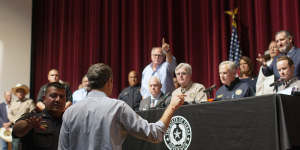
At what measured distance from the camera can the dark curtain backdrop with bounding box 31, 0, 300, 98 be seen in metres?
6.38

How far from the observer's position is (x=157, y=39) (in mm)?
7777

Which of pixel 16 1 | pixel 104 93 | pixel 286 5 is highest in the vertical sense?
pixel 16 1

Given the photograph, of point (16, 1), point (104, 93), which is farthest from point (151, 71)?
point (16, 1)

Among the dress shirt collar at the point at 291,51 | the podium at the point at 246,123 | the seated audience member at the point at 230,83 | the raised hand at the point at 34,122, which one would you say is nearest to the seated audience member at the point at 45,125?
the raised hand at the point at 34,122

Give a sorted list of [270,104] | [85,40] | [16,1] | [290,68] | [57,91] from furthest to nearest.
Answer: [16,1], [85,40], [290,68], [57,91], [270,104]

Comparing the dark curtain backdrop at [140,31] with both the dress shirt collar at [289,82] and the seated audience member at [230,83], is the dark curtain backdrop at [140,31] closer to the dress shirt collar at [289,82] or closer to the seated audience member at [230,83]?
the seated audience member at [230,83]

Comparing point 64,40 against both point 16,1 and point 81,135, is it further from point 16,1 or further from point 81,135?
point 81,135

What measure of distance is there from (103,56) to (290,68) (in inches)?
228

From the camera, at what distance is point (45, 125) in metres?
2.71

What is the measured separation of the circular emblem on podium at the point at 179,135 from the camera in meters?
A: 3.19

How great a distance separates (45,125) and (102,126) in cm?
83

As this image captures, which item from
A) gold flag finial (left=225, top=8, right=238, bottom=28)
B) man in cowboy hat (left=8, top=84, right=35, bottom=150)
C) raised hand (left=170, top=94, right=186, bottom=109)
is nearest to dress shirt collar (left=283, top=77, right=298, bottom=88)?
raised hand (left=170, top=94, right=186, bottom=109)

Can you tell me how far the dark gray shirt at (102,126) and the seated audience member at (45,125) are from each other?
0.55 meters

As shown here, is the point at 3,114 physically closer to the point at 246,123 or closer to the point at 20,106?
the point at 20,106
